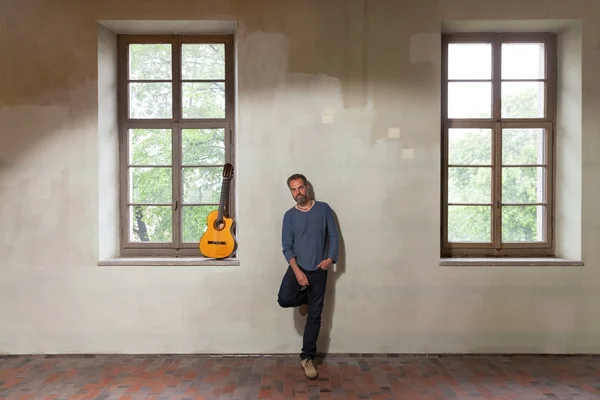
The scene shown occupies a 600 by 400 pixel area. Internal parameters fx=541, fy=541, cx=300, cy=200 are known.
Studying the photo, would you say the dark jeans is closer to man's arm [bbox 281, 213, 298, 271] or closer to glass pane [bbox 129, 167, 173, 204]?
man's arm [bbox 281, 213, 298, 271]

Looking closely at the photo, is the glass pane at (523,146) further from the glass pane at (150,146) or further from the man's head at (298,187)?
the glass pane at (150,146)

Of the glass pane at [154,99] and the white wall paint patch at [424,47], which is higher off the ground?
the white wall paint patch at [424,47]

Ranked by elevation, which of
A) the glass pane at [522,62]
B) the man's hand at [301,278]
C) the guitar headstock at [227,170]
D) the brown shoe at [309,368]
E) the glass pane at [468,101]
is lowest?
the brown shoe at [309,368]

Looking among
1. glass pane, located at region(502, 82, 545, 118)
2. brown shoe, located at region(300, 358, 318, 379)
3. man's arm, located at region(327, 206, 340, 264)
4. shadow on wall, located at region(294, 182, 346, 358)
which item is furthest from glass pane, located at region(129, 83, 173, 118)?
glass pane, located at region(502, 82, 545, 118)

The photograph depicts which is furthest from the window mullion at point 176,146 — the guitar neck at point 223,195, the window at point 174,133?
the guitar neck at point 223,195

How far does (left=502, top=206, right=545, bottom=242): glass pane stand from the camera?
16.7 feet

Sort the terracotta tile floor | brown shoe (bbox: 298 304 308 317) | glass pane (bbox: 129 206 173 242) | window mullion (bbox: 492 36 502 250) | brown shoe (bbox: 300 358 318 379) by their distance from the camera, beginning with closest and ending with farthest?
the terracotta tile floor → brown shoe (bbox: 300 358 318 379) → brown shoe (bbox: 298 304 308 317) → window mullion (bbox: 492 36 502 250) → glass pane (bbox: 129 206 173 242)

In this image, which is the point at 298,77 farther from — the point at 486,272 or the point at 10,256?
the point at 10,256

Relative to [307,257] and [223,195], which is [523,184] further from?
[223,195]

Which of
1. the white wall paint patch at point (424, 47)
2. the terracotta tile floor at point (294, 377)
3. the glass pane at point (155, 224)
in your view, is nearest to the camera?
the terracotta tile floor at point (294, 377)

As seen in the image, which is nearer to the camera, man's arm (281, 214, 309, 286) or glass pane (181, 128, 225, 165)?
man's arm (281, 214, 309, 286)

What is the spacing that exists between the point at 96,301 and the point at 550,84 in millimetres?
4605

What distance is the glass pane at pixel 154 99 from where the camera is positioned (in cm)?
512

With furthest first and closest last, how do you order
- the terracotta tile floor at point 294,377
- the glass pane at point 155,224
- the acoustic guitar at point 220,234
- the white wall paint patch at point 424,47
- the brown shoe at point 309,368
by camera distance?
the glass pane at point 155,224 < the acoustic guitar at point 220,234 < the white wall paint patch at point 424,47 < the brown shoe at point 309,368 < the terracotta tile floor at point 294,377
